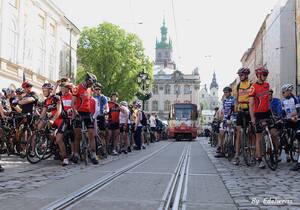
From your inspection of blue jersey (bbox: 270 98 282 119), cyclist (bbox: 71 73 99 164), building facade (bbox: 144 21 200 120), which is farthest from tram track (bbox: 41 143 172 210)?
building facade (bbox: 144 21 200 120)

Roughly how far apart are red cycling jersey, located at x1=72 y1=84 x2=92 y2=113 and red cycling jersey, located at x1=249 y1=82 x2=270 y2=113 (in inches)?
144

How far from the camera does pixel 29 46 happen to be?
3356cm

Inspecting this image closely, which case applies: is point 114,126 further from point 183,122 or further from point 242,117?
point 183,122

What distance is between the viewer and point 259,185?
7.03 metres

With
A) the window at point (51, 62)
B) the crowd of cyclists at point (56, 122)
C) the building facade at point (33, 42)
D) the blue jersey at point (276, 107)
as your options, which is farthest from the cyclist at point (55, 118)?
the window at point (51, 62)

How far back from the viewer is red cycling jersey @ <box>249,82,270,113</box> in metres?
9.65

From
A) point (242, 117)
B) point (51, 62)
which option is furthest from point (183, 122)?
point (242, 117)

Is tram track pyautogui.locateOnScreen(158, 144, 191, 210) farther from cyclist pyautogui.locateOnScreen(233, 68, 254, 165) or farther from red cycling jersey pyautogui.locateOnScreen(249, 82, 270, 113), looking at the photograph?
cyclist pyautogui.locateOnScreen(233, 68, 254, 165)

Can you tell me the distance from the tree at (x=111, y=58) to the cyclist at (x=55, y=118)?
146 feet

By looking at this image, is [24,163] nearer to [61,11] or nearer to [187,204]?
[187,204]

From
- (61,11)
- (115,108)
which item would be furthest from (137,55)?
(115,108)

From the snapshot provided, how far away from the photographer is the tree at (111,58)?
56375 mm

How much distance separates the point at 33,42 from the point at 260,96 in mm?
27325

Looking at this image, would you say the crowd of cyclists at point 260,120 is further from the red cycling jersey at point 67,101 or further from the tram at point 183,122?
the tram at point 183,122
